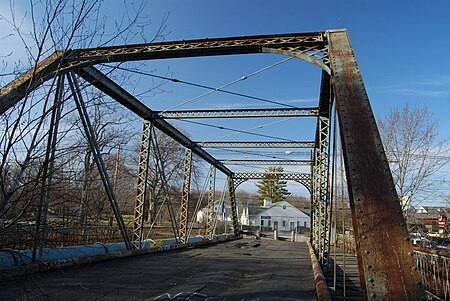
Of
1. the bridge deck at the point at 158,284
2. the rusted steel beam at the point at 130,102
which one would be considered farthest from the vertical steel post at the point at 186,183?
the bridge deck at the point at 158,284

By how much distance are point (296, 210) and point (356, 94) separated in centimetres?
4914

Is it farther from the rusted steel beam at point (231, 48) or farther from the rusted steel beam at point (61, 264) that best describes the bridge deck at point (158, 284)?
the rusted steel beam at point (231, 48)

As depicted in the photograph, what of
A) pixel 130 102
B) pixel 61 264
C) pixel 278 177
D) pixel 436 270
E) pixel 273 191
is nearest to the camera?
pixel 61 264

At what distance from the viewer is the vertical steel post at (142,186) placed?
9.75 metres

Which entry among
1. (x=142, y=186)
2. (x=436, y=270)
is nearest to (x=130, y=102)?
(x=142, y=186)

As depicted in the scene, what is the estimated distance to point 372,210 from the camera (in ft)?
7.72

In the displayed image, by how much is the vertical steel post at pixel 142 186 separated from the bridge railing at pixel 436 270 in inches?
285

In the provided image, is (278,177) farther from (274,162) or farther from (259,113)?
(259,113)

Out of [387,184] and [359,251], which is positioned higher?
[387,184]

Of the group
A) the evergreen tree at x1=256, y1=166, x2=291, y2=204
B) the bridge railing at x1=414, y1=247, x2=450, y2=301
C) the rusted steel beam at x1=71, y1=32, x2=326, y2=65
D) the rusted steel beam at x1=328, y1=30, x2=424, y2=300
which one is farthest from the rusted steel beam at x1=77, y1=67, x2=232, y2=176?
the evergreen tree at x1=256, y1=166, x2=291, y2=204

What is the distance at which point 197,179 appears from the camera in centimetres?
2858

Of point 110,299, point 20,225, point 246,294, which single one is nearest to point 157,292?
point 110,299

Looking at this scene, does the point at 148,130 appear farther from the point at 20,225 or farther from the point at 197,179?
the point at 197,179

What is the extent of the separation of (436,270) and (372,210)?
4870 millimetres
